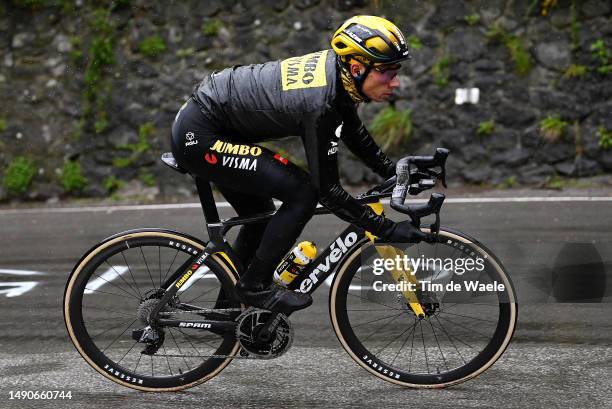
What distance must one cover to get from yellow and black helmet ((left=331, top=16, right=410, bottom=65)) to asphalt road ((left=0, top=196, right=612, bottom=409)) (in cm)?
168

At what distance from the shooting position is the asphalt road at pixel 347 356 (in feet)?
16.5

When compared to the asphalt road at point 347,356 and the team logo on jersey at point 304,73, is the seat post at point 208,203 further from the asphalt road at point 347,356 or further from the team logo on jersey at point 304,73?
the asphalt road at point 347,356

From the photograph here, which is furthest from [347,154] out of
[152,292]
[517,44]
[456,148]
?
[152,292]

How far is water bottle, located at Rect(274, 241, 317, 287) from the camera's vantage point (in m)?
5.00

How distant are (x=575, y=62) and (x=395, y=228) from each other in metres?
7.78

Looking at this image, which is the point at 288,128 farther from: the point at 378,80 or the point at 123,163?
the point at 123,163

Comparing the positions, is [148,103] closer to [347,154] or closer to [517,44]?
[347,154]

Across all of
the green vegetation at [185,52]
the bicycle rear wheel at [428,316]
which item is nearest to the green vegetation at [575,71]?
the green vegetation at [185,52]

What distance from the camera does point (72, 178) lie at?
40.7 feet

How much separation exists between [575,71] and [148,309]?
802 centimetres

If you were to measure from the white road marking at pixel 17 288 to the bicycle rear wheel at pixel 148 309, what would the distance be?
234 cm

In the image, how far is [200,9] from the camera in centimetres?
1271

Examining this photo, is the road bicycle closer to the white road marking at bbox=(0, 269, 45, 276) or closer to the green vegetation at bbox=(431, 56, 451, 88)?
the white road marking at bbox=(0, 269, 45, 276)

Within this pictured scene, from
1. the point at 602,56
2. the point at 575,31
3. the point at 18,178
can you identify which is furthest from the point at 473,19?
the point at 18,178
